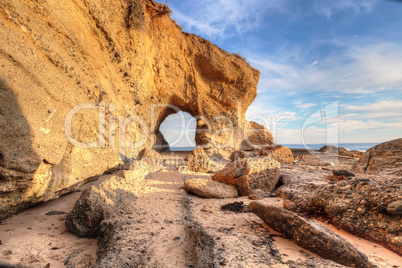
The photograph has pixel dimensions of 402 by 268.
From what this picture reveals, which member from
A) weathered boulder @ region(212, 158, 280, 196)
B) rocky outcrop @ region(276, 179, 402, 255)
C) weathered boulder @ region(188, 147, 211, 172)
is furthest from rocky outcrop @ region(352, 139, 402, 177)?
weathered boulder @ region(188, 147, 211, 172)

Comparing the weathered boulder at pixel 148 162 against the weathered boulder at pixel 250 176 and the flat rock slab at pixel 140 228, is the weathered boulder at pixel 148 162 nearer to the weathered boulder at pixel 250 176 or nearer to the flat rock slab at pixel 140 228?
the flat rock slab at pixel 140 228

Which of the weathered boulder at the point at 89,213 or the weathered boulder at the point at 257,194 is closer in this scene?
the weathered boulder at the point at 89,213

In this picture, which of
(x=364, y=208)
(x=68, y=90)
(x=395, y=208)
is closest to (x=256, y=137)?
(x=364, y=208)

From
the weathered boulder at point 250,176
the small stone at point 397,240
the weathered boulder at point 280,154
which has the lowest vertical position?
the small stone at point 397,240

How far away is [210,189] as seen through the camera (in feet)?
11.4

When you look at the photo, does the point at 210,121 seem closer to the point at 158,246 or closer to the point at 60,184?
the point at 60,184

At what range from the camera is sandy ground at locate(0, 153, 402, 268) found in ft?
4.90

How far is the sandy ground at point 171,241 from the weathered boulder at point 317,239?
75 mm

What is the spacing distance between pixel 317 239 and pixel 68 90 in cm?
429

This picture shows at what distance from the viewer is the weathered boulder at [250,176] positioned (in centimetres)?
373

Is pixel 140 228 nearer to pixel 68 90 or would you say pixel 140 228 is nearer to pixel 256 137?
pixel 68 90

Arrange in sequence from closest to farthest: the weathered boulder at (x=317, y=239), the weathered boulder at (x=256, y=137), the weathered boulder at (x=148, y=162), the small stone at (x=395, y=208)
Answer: the weathered boulder at (x=317, y=239) < the small stone at (x=395, y=208) < the weathered boulder at (x=148, y=162) < the weathered boulder at (x=256, y=137)

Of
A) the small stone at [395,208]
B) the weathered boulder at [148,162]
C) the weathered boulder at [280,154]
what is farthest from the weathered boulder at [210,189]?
the weathered boulder at [280,154]

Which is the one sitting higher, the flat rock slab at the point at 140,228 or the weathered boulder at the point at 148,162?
the weathered boulder at the point at 148,162
